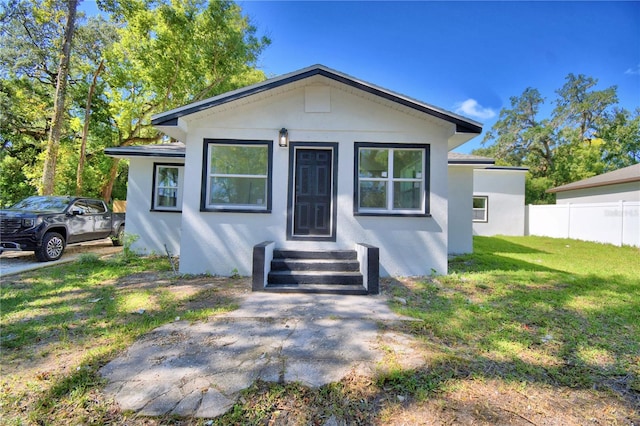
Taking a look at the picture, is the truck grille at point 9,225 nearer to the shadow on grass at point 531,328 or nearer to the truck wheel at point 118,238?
the truck wheel at point 118,238

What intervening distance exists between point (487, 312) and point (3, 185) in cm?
2497

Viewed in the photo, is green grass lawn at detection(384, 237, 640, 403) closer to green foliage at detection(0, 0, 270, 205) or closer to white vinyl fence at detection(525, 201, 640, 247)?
white vinyl fence at detection(525, 201, 640, 247)

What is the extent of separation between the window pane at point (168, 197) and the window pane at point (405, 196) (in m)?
6.06

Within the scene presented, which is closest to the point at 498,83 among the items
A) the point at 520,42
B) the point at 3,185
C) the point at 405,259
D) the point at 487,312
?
the point at 520,42

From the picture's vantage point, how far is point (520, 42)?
13.2 meters

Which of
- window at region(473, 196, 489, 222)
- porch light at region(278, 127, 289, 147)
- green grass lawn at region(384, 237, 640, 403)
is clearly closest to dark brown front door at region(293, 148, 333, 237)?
porch light at region(278, 127, 289, 147)

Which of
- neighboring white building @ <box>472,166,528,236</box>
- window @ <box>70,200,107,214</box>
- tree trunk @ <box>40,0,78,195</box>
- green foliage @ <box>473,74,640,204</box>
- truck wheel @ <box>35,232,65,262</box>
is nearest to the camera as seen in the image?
truck wheel @ <box>35,232,65,262</box>

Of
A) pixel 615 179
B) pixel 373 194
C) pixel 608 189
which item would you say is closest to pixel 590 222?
pixel 615 179

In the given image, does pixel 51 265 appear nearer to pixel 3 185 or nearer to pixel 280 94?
pixel 280 94

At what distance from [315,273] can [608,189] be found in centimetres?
1692

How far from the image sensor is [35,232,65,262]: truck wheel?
6.61 m

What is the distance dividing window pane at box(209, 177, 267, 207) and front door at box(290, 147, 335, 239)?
0.78 m

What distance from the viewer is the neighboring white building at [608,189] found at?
41.4 feet

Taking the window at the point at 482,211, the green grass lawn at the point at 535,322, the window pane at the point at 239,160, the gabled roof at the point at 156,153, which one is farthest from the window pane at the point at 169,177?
the window at the point at 482,211
